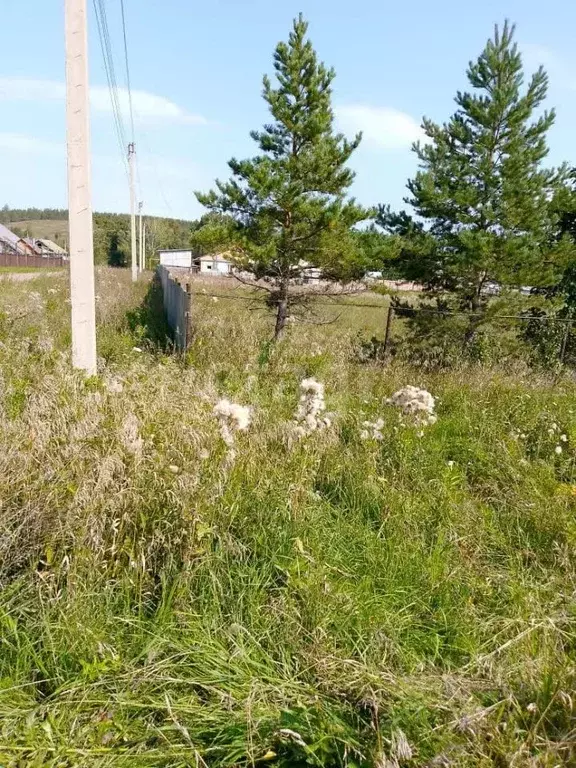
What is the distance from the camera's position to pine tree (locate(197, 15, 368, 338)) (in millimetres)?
7898

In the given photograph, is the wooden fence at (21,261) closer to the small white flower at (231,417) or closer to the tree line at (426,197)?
the tree line at (426,197)

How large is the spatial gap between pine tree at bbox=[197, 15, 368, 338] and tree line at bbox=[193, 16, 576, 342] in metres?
0.02

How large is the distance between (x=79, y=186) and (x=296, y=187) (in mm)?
4011

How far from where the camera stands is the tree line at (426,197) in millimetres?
7949

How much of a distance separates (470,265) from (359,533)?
634cm

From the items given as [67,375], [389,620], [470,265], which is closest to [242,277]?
[470,265]

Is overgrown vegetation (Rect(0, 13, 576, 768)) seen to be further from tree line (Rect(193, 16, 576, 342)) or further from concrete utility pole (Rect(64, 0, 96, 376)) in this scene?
tree line (Rect(193, 16, 576, 342))

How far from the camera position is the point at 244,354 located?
7.59m

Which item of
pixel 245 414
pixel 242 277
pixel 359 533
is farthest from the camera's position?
pixel 242 277

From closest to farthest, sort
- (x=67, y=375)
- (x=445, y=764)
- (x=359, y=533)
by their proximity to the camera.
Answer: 1. (x=445, y=764)
2. (x=359, y=533)
3. (x=67, y=375)

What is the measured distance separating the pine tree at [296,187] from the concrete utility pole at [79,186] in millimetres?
3319

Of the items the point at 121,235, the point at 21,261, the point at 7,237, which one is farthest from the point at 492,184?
the point at 7,237

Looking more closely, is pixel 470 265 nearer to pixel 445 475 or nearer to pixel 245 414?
pixel 445 475

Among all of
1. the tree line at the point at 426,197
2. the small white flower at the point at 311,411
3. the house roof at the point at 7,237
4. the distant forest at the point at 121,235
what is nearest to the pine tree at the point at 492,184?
the tree line at the point at 426,197
